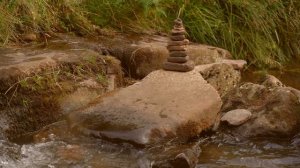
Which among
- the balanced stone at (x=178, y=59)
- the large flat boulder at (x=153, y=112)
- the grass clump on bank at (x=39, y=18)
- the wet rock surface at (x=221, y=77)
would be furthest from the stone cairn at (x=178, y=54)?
the grass clump on bank at (x=39, y=18)

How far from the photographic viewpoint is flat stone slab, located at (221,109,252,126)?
3875mm

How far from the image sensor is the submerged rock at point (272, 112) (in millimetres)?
3820

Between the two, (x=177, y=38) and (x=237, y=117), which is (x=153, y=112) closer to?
(x=237, y=117)

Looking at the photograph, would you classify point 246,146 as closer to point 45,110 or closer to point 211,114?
point 211,114

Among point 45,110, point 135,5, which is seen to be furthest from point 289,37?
point 45,110

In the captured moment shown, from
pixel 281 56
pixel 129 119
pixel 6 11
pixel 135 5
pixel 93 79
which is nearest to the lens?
pixel 129 119

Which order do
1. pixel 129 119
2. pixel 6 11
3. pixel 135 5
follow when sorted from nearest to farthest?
pixel 129 119 → pixel 6 11 → pixel 135 5

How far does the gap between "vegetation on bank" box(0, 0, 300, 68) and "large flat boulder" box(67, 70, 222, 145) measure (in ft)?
4.19

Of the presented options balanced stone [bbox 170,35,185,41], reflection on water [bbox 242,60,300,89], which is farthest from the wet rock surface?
balanced stone [bbox 170,35,185,41]

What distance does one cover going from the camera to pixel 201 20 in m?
5.42

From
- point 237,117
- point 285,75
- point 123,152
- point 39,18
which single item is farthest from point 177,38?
point 285,75

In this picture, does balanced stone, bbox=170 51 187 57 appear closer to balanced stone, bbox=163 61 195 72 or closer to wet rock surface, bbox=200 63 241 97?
balanced stone, bbox=163 61 195 72

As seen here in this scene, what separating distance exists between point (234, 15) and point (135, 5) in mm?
1000

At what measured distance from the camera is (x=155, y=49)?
15.4ft
